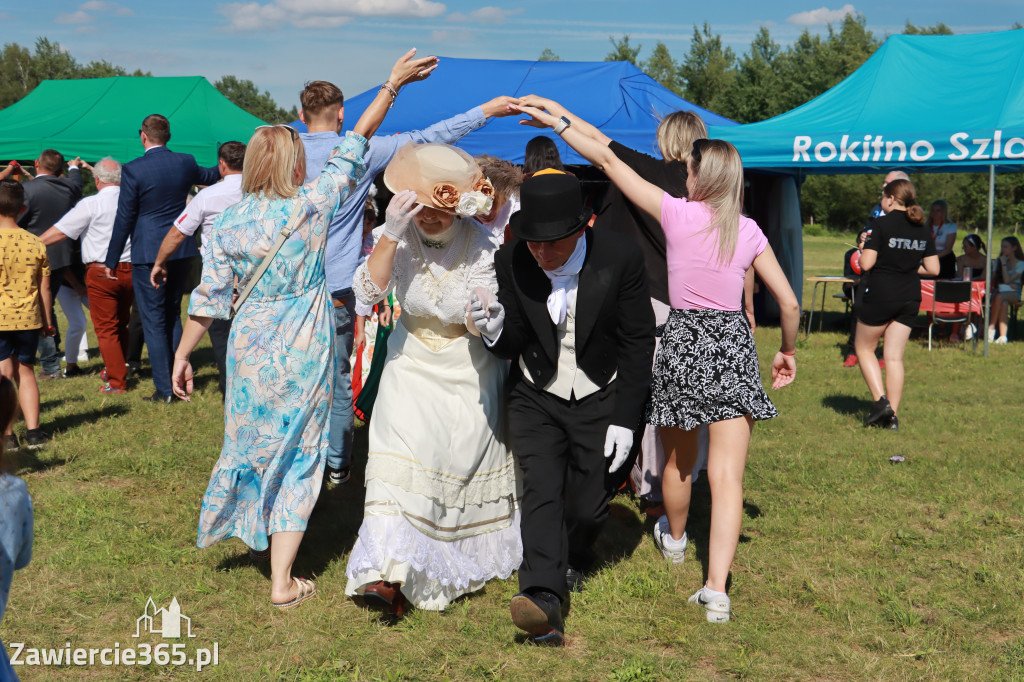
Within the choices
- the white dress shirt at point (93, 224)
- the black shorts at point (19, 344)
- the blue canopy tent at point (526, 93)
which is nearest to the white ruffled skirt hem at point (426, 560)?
the black shorts at point (19, 344)

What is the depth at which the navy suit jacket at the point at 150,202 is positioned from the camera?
750 centimetres

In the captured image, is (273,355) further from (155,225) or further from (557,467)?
(155,225)

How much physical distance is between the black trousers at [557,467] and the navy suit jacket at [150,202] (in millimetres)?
5021

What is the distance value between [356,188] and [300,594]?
2.12m

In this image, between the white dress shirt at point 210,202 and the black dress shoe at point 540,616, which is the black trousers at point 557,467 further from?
the white dress shirt at point 210,202

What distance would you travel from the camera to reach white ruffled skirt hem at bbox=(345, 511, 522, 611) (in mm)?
3625

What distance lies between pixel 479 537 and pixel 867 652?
5.69ft

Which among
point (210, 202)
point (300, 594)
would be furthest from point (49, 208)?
point (300, 594)

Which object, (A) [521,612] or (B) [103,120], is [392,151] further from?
(B) [103,120]

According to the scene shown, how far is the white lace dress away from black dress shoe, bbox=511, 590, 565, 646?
500mm

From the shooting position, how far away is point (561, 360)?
370cm

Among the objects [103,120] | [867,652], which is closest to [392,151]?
[867,652]

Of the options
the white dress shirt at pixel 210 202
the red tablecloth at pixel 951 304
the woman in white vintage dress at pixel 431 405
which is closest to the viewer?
the woman in white vintage dress at pixel 431 405

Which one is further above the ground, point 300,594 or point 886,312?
point 886,312
